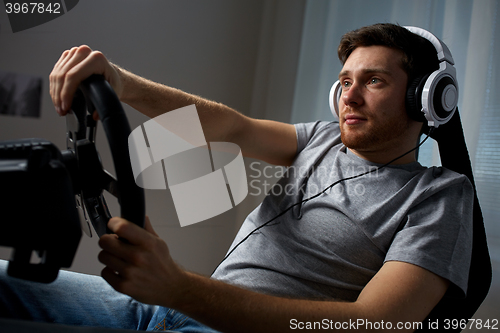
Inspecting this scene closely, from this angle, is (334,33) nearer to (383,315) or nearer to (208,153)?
(208,153)

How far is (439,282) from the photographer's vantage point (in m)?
0.72

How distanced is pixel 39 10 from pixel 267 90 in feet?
4.05

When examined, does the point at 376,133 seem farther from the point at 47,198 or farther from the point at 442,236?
the point at 47,198

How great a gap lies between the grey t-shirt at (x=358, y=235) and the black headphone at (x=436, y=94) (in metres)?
0.14

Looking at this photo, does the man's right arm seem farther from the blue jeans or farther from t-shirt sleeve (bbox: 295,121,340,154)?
the blue jeans

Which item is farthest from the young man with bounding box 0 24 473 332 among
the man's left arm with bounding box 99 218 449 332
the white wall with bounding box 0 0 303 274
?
the white wall with bounding box 0 0 303 274

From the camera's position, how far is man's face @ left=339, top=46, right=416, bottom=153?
0.98 m

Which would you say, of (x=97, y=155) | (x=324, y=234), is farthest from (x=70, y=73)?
(x=324, y=234)

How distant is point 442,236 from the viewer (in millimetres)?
758

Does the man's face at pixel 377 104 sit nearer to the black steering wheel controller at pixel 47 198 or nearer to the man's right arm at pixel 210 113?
the man's right arm at pixel 210 113

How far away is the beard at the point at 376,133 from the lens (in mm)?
978

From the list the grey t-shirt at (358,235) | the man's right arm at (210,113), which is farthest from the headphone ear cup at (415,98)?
the man's right arm at (210,113)

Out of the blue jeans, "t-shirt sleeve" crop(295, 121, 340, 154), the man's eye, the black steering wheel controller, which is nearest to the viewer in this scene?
the black steering wheel controller

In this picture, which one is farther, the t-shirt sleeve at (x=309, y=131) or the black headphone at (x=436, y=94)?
the t-shirt sleeve at (x=309, y=131)
